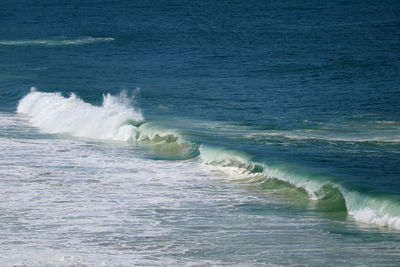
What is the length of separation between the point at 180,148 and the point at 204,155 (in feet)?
4.85

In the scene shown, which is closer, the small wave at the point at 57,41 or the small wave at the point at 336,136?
the small wave at the point at 336,136

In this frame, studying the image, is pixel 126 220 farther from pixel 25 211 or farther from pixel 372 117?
pixel 372 117

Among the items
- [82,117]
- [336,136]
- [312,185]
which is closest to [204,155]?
[336,136]

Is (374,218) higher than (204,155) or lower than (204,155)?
lower

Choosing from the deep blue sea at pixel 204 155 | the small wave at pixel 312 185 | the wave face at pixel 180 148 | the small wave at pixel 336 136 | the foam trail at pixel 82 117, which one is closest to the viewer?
the deep blue sea at pixel 204 155

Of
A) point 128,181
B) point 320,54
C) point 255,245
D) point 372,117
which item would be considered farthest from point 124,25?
point 255,245

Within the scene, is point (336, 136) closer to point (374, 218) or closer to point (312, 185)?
point (312, 185)

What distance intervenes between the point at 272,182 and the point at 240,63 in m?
24.2

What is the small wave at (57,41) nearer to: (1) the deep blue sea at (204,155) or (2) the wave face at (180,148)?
(1) the deep blue sea at (204,155)

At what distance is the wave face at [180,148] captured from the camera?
12.5 m

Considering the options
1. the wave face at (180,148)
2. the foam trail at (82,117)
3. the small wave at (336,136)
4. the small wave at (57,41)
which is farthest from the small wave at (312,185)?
the small wave at (57,41)

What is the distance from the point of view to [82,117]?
2348cm

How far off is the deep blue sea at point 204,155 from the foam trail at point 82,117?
0.27 feet

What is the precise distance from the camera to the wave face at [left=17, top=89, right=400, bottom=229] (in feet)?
41.1
